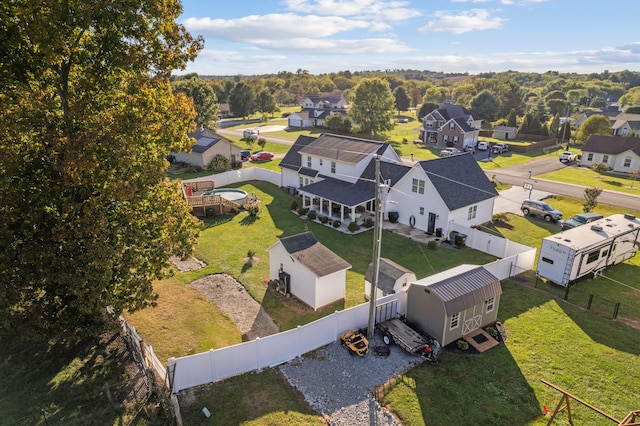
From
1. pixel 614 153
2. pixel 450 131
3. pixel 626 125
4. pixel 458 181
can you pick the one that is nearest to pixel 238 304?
pixel 458 181

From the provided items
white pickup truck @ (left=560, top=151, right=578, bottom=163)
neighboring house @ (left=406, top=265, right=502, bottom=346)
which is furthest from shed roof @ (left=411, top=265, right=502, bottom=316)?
white pickup truck @ (left=560, top=151, right=578, bottom=163)

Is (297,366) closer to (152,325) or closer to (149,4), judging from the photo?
(152,325)

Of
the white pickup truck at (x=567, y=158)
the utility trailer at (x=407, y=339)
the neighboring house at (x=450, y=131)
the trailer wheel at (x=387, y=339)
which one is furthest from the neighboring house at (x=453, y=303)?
the neighboring house at (x=450, y=131)

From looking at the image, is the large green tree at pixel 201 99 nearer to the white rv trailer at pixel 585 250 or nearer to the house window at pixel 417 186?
the house window at pixel 417 186

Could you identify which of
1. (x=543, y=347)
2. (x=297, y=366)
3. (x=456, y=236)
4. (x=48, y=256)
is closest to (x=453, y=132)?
(x=456, y=236)

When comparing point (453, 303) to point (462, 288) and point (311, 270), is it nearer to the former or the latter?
point (462, 288)

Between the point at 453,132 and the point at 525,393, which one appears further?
the point at 453,132

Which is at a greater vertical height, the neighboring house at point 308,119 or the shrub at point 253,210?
the neighboring house at point 308,119
